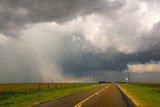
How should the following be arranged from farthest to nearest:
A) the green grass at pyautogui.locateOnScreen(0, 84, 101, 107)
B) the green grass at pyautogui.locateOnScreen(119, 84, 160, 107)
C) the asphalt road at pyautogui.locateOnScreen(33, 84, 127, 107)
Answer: the green grass at pyautogui.locateOnScreen(119, 84, 160, 107), the green grass at pyautogui.locateOnScreen(0, 84, 101, 107), the asphalt road at pyautogui.locateOnScreen(33, 84, 127, 107)

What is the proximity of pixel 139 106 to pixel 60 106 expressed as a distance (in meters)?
7.00

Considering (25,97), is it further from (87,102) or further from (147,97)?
(147,97)

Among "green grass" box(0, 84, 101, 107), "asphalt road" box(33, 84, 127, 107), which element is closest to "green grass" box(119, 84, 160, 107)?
"asphalt road" box(33, 84, 127, 107)

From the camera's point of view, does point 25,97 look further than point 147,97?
No

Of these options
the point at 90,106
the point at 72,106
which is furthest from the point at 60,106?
the point at 90,106

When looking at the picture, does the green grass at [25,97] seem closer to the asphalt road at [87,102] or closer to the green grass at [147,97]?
the asphalt road at [87,102]

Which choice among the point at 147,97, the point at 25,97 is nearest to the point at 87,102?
the point at 25,97

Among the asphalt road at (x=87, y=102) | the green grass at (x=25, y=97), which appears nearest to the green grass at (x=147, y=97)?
the asphalt road at (x=87, y=102)

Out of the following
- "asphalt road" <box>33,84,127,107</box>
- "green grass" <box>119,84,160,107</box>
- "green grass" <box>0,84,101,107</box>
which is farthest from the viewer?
"green grass" <box>119,84,160,107</box>

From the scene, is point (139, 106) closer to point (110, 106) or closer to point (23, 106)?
point (110, 106)

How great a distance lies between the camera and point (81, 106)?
21.4m

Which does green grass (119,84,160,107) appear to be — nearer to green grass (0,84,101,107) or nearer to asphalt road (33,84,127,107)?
asphalt road (33,84,127,107)

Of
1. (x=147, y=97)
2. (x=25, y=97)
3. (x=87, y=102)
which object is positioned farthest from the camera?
(x=147, y=97)

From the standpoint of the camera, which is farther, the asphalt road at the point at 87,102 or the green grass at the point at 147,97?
the green grass at the point at 147,97
